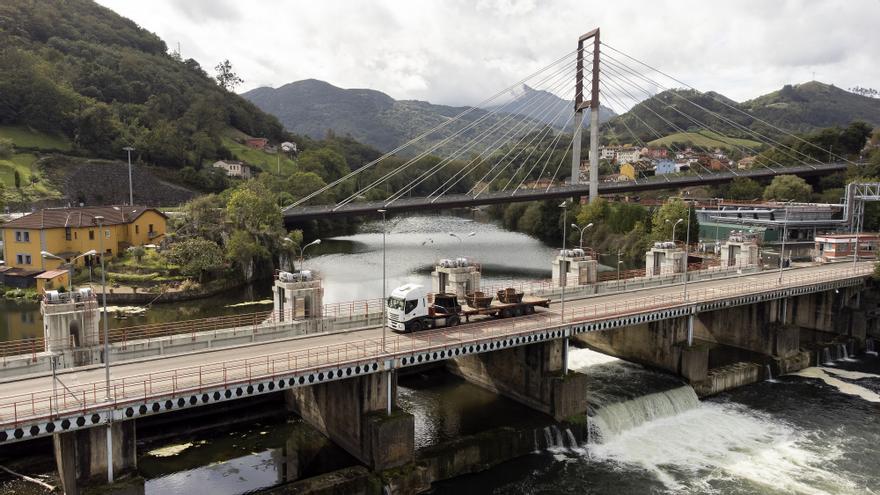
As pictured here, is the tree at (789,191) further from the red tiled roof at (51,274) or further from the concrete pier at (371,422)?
the red tiled roof at (51,274)

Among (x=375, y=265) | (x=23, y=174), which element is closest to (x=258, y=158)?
(x=23, y=174)

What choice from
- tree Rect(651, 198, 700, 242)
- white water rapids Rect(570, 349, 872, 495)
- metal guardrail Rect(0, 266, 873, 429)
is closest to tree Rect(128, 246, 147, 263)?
metal guardrail Rect(0, 266, 873, 429)

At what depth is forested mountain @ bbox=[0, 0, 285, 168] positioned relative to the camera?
114875mm

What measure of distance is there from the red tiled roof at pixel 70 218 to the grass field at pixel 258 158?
3006 inches

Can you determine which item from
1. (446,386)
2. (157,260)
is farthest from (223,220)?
(446,386)

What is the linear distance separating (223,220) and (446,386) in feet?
163

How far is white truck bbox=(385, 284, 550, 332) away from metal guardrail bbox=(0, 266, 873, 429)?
0.68 meters

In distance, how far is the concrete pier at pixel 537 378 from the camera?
35.0 meters

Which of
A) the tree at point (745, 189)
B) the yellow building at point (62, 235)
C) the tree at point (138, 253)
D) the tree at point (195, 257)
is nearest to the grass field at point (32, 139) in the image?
the yellow building at point (62, 235)

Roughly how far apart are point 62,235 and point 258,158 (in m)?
94.1

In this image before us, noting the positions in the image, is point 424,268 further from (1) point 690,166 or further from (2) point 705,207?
(1) point 690,166

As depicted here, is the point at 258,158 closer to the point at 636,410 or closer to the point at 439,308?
the point at 439,308

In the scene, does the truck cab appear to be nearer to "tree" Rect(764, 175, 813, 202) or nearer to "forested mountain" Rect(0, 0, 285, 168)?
"tree" Rect(764, 175, 813, 202)

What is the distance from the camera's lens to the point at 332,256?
100250mm
